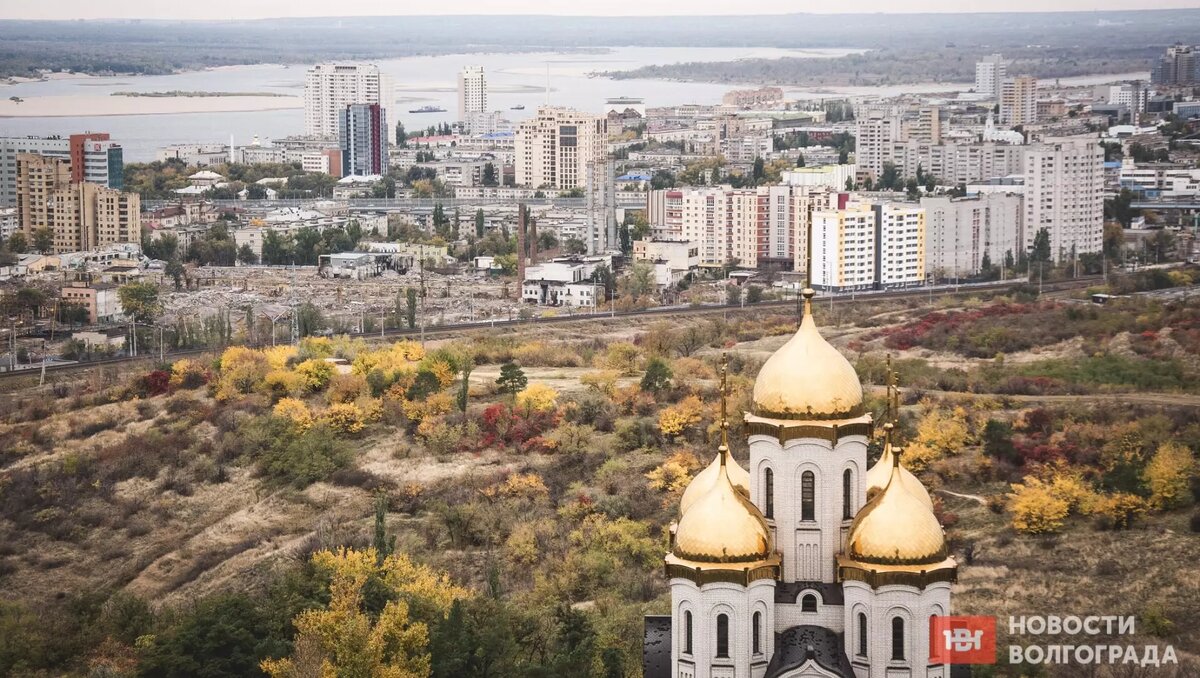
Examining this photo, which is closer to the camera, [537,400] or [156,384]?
[537,400]

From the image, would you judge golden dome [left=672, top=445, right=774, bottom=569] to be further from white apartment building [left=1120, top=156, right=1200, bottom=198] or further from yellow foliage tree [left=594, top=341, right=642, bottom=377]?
white apartment building [left=1120, top=156, right=1200, bottom=198]

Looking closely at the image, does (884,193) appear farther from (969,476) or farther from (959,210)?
(969,476)

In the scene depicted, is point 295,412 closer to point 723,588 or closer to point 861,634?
point 723,588

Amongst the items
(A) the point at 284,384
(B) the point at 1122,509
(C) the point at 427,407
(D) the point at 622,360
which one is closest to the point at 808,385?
(B) the point at 1122,509

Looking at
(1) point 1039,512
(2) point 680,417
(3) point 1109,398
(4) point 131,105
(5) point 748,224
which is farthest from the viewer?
(4) point 131,105

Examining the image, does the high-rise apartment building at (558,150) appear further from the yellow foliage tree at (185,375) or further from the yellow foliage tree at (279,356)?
the yellow foliage tree at (185,375)

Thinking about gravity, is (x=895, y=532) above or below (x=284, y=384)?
above
